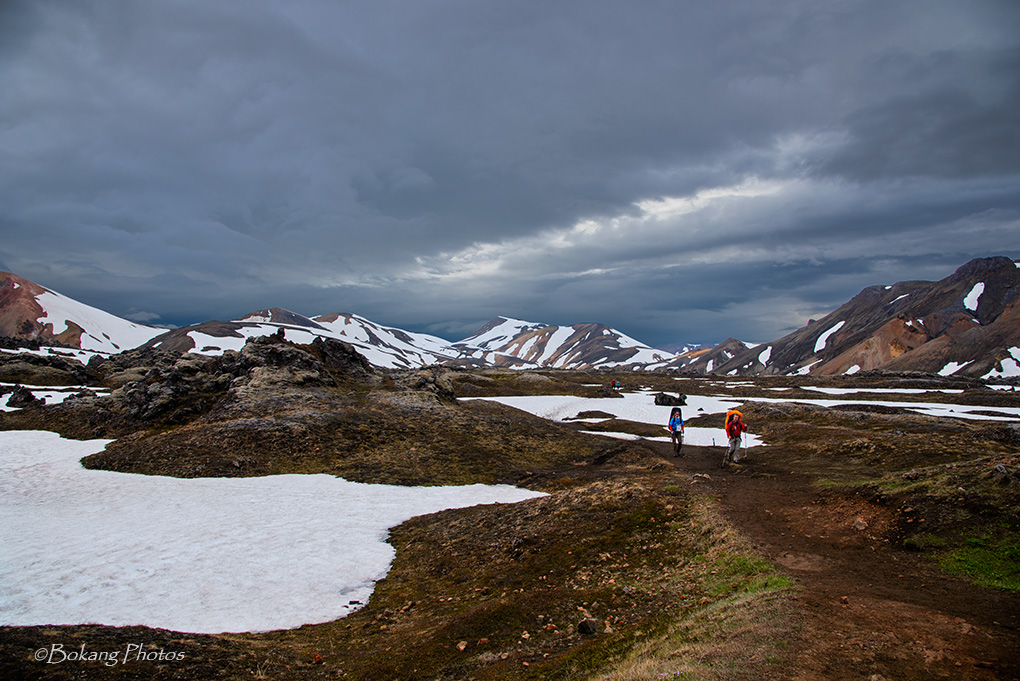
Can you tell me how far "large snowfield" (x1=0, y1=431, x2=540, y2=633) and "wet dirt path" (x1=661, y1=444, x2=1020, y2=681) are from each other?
12.4 meters

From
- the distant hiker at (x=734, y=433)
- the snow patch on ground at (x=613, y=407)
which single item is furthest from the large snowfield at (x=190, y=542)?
the snow patch on ground at (x=613, y=407)

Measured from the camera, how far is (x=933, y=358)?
170m

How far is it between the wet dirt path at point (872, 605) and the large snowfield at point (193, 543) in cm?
1241

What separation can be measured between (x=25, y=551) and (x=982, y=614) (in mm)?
27181

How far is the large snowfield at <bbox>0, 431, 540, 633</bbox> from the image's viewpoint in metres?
12.3

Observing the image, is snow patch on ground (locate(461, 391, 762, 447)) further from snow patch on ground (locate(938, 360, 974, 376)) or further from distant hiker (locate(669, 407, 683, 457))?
snow patch on ground (locate(938, 360, 974, 376))

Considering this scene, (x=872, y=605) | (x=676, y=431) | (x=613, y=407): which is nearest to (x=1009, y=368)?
(x=613, y=407)

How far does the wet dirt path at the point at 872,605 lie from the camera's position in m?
6.18

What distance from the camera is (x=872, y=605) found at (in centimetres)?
815

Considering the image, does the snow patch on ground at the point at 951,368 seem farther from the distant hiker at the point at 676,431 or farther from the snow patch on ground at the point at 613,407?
the distant hiker at the point at 676,431

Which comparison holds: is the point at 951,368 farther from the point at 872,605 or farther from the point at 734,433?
the point at 872,605

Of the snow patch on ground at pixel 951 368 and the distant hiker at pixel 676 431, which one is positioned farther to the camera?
the snow patch on ground at pixel 951 368

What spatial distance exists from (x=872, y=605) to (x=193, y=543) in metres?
21.4

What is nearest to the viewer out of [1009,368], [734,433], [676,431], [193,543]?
[193,543]
